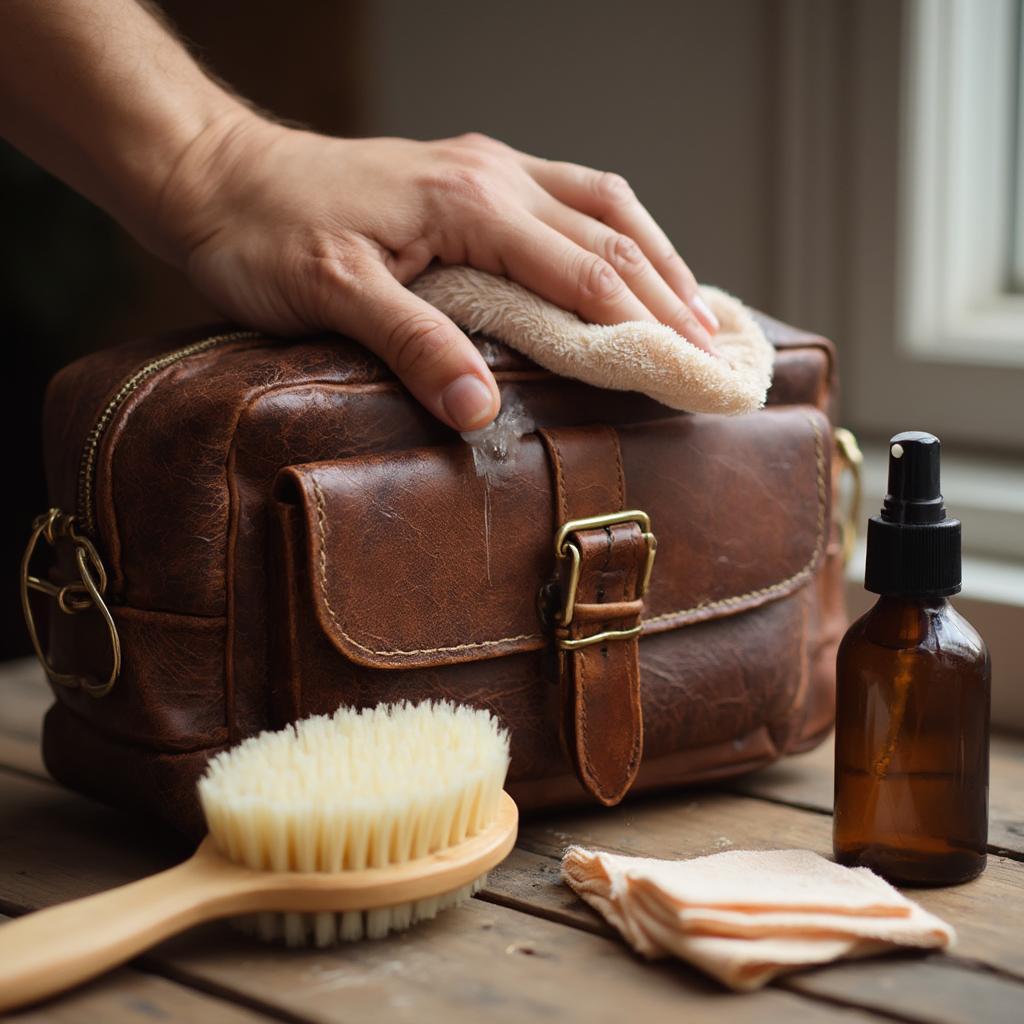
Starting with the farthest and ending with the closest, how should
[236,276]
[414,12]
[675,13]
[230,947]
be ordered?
[414,12]
[675,13]
[236,276]
[230,947]

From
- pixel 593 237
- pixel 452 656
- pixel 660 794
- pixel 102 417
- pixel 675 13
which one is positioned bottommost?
pixel 660 794

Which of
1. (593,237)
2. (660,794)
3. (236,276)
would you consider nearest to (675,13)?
(593,237)

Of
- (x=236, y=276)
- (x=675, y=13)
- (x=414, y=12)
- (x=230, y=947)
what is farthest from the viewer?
(x=414, y=12)

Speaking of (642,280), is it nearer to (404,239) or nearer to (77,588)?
(404,239)

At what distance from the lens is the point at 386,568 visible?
775mm

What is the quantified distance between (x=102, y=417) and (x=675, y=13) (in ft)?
2.53

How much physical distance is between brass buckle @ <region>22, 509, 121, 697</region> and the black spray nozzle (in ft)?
1.39

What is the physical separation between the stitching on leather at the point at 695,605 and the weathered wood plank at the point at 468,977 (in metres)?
0.14

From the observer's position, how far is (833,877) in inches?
29.0

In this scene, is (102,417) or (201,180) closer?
(102,417)

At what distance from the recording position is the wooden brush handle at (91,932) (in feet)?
2.04

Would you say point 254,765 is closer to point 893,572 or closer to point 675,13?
point 893,572

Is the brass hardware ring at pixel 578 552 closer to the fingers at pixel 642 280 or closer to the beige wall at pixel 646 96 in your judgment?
the fingers at pixel 642 280

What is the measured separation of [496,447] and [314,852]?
10.1 inches
